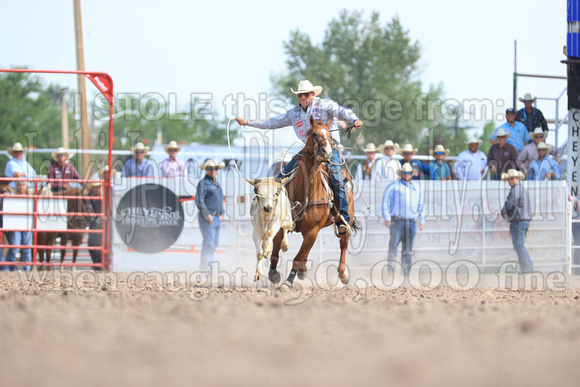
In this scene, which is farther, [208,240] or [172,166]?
[172,166]

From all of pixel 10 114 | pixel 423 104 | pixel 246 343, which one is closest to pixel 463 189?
pixel 246 343

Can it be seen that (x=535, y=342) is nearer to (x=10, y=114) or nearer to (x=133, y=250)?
(x=133, y=250)

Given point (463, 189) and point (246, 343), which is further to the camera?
point (463, 189)

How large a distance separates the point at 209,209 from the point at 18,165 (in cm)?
382

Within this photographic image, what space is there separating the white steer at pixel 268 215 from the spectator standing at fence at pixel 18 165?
6074 millimetres

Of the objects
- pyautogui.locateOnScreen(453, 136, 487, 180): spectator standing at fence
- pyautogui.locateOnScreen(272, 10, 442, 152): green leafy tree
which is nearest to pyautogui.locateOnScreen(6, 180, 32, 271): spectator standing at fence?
pyautogui.locateOnScreen(453, 136, 487, 180): spectator standing at fence

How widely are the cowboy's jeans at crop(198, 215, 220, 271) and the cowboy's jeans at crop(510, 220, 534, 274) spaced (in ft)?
15.8

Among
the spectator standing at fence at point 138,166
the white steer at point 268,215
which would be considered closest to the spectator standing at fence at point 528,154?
the white steer at point 268,215

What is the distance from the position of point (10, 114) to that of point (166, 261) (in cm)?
3660

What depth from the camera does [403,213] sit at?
1148cm

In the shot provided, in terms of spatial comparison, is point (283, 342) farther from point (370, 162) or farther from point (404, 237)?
point (370, 162)

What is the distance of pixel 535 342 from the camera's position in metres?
4.74

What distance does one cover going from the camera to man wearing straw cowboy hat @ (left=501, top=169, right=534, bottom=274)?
11.7 meters

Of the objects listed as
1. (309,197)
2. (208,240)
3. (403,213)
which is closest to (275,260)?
(309,197)
